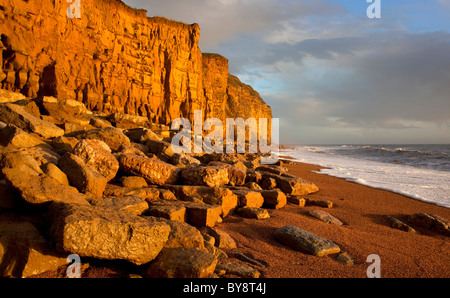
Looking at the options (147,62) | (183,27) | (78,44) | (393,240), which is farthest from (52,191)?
(183,27)

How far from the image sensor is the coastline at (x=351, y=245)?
2689 millimetres

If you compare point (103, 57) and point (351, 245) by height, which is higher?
point (103, 57)

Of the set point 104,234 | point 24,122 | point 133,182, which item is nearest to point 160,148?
point 133,182

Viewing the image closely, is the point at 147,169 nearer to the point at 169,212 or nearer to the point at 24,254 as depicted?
the point at 169,212

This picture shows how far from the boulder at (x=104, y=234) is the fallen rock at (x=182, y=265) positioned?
0.09 metres

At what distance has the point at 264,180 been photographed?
6.45 metres

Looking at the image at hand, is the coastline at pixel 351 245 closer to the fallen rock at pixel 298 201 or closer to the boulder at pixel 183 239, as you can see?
the fallen rock at pixel 298 201

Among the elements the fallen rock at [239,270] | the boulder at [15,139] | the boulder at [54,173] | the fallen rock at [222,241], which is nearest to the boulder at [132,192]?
the boulder at [54,173]

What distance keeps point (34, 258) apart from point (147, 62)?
22142 mm

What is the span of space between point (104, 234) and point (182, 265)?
0.69m

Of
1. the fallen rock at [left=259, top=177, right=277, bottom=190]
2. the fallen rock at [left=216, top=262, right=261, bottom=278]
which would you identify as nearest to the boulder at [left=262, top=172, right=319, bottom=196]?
the fallen rock at [left=259, top=177, right=277, bottom=190]

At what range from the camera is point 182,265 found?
2.10 metres

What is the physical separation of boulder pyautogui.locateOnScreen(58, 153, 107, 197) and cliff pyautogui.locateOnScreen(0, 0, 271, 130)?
37.0 feet
